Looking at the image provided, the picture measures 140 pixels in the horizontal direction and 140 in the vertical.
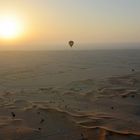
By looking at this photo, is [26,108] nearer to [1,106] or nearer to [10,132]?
[1,106]

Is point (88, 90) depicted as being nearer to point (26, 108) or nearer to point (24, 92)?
point (24, 92)

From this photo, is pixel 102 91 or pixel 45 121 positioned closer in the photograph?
pixel 45 121

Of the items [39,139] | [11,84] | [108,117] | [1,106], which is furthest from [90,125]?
[11,84]

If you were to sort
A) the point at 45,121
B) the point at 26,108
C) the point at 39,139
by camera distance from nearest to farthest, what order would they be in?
the point at 39,139 < the point at 45,121 < the point at 26,108

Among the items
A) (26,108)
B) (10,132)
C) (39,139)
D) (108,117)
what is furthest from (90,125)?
(26,108)

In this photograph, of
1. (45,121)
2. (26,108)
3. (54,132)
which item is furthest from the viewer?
(26,108)

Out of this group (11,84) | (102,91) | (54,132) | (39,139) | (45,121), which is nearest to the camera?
(39,139)
